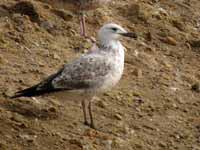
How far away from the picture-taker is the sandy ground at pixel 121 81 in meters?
8.71

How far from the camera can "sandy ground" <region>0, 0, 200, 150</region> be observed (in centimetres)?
871

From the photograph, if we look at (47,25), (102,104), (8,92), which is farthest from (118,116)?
(47,25)

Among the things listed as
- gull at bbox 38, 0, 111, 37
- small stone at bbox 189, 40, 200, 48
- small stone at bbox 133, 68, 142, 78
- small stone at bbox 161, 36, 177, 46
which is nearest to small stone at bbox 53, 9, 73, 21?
gull at bbox 38, 0, 111, 37

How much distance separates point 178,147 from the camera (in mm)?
8969

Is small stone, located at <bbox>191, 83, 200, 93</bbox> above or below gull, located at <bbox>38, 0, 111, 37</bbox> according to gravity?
below

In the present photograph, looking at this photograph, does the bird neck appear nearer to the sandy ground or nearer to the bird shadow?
the sandy ground

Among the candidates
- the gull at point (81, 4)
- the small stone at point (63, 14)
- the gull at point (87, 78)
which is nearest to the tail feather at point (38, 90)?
the gull at point (87, 78)

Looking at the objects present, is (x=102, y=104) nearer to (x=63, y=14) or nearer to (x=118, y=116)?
(x=118, y=116)

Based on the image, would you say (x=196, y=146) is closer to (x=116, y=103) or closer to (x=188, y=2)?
(x=116, y=103)

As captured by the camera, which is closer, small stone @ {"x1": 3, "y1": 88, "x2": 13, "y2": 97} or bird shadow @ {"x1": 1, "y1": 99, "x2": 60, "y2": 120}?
bird shadow @ {"x1": 1, "y1": 99, "x2": 60, "y2": 120}

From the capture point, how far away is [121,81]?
1048 cm

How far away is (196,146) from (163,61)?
2657mm

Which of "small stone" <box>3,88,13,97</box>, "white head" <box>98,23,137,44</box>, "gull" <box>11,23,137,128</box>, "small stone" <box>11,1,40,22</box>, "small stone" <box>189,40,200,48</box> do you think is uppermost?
"white head" <box>98,23,137,44</box>

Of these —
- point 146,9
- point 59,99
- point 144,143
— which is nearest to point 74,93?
point 59,99
